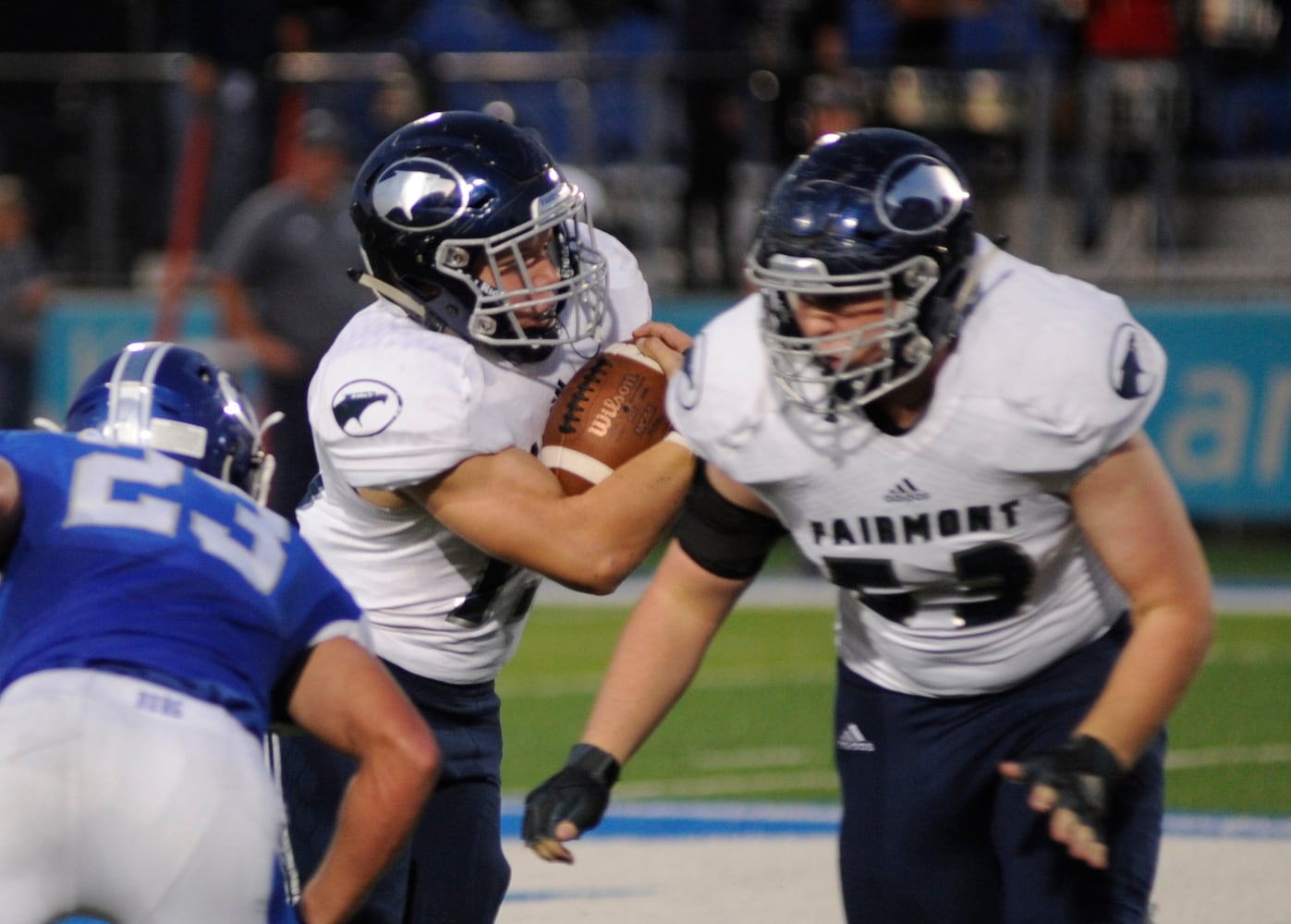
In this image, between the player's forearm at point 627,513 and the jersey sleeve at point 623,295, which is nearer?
the player's forearm at point 627,513

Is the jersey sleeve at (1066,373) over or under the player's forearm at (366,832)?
over

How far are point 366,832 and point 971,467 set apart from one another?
1051 mm

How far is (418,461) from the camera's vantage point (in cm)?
325

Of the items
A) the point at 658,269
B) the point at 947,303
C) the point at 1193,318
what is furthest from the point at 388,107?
the point at 947,303

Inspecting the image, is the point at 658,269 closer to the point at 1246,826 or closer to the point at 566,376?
the point at 1246,826

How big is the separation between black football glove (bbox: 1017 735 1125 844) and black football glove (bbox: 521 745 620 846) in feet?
2.14

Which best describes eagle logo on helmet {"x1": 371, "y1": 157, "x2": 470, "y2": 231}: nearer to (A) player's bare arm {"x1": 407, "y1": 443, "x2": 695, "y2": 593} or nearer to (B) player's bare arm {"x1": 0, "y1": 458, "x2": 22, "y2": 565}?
(A) player's bare arm {"x1": 407, "y1": 443, "x2": 695, "y2": 593}

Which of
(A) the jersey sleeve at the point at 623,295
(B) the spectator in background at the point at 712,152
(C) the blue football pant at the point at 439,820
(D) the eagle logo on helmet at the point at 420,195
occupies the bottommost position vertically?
(B) the spectator in background at the point at 712,152

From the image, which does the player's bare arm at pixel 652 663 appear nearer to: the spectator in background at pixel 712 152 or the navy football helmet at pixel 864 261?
the navy football helmet at pixel 864 261

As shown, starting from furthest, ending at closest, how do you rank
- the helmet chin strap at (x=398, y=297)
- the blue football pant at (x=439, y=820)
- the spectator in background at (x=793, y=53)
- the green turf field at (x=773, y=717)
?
the spectator in background at (x=793, y=53) < the green turf field at (x=773, y=717) < the helmet chin strap at (x=398, y=297) < the blue football pant at (x=439, y=820)

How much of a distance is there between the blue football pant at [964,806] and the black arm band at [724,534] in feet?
1.06

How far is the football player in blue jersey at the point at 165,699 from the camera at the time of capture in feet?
7.72

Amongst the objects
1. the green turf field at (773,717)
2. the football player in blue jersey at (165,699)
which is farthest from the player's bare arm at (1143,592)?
the green turf field at (773,717)

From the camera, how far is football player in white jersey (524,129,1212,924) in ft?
9.50
